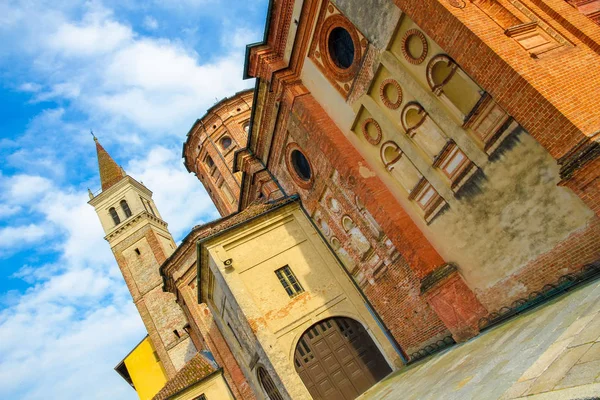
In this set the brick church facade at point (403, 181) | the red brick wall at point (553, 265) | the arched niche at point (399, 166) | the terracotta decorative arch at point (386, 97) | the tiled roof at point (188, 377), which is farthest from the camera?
Result: the tiled roof at point (188, 377)

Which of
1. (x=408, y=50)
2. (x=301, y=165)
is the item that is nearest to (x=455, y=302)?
(x=408, y=50)

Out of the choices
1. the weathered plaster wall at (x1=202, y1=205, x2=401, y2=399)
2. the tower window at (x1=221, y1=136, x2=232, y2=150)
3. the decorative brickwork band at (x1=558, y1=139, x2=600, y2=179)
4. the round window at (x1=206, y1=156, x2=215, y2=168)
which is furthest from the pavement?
the round window at (x1=206, y1=156, x2=215, y2=168)

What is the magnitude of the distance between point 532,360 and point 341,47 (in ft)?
27.3

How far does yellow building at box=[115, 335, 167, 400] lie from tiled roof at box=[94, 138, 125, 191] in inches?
561

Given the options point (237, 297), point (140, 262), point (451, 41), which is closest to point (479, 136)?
point (451, 41)

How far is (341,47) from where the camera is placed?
413 inches

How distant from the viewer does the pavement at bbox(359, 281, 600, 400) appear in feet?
10.8

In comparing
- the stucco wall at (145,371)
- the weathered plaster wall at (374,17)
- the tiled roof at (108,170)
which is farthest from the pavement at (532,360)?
the tiled roof at (108,170)

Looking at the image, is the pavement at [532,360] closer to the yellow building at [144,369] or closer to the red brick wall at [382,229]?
the red brick wall at [382,229]

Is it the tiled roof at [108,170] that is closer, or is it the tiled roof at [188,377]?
the tiled roof at [188,377]

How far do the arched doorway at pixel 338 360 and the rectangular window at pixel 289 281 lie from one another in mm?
1183

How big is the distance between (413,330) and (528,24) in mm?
7439

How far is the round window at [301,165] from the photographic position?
45.1ft

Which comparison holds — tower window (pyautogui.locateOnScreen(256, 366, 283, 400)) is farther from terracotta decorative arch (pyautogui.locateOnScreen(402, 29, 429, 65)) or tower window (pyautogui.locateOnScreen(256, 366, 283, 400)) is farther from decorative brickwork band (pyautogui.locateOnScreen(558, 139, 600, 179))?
decorative brickwork band (pyautogui.locateOnScreen(558, 139, 600, 179))
